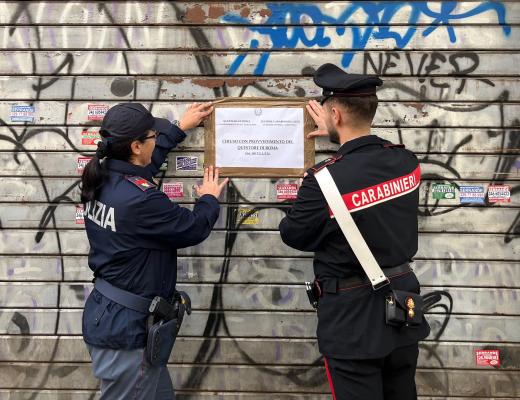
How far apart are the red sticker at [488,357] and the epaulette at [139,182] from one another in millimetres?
2704

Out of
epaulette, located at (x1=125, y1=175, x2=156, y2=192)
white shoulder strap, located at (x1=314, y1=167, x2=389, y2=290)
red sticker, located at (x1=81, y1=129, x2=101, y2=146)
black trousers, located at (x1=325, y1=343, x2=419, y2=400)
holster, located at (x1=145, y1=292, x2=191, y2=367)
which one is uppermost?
red sticker, located at (x1=81, y1=129, x2=101, y2=146)

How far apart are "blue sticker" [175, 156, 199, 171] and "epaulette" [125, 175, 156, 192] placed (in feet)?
2.86

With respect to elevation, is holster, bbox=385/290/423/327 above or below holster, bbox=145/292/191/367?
above

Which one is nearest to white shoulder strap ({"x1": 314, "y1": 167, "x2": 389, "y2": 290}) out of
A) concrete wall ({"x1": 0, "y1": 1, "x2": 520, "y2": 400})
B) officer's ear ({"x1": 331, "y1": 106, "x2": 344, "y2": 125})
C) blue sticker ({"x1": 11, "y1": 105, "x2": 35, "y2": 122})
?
officer's ear ({"x1": 331, "y1": 106, "x2": 344, "y2": 125})

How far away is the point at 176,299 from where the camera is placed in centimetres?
296

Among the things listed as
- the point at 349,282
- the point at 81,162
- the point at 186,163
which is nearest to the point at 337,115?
the point at 349,282

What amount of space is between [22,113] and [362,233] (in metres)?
2.76

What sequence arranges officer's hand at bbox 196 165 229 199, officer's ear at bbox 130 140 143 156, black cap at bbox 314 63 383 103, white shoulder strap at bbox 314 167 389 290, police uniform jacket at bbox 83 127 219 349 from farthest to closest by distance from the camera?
officer's hand at bbox 196 165 229 199
officer's ear at bbox 130 140 143 156
police uniform jacket at bbox 83 127 219 349
black cap at bbox 314 63 383 103
white shoulder strap at bbox 314 167 389 290

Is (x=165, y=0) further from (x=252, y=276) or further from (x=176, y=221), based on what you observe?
(x=252, y=276)

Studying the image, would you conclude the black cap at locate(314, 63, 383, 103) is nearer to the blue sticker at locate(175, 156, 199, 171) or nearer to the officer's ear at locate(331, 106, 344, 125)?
the officer's ear at locate(331, 106, 344, 125)

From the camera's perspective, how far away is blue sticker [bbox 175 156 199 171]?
362 centimetres

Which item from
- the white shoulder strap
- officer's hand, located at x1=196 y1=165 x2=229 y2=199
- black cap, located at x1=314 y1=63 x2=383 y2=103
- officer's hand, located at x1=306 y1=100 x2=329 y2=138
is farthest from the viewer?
officer's hand, located at x1=306 y1=100 x2=329 y2=138

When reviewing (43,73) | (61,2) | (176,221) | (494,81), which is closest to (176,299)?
(176,221)

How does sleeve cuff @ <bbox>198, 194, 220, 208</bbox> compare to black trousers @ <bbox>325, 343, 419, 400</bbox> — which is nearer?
black trousers @ <bbox>325, 343, 419, 400</bbox>
